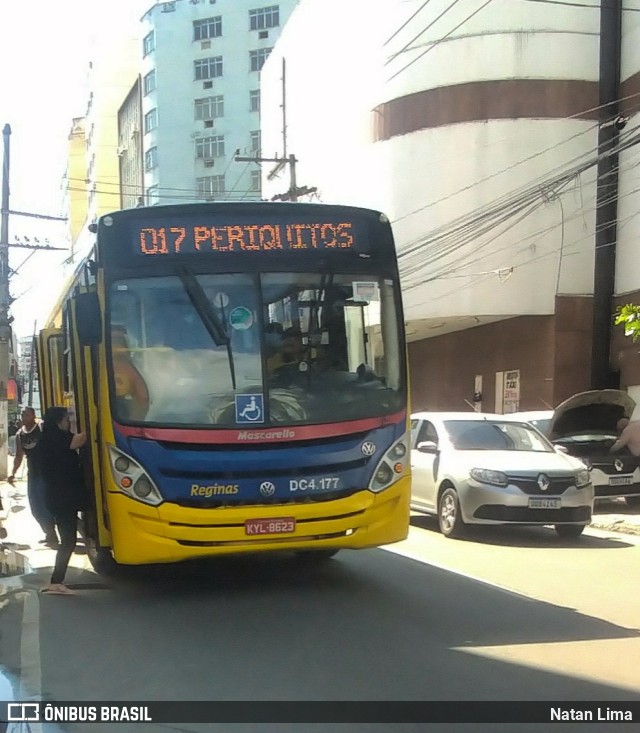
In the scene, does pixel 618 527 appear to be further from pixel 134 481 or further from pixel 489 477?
pixel 134 481

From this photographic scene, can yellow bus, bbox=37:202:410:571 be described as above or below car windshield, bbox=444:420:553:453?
above

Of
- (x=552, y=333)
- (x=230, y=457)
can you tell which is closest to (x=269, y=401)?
(x=230, y=457)

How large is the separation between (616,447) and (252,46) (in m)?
47.9

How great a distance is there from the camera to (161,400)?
7422 mm

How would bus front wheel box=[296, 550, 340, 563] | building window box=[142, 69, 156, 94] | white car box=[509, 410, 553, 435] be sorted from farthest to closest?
building window box=[142, 69, 156, 94] → white car box=[509, 410, 553, 435] → bus front wheel box=[296, 550, 340, 563]

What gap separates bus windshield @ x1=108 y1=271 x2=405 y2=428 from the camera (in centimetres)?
745

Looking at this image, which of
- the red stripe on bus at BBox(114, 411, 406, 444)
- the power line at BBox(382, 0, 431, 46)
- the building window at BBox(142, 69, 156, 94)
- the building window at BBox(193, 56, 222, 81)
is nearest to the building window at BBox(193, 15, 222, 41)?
the building window at BBox(193, 56, 222, 81)

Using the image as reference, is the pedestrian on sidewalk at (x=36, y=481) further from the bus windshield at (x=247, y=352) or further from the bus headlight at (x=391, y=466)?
the bus headlight at (x=391, y=466)

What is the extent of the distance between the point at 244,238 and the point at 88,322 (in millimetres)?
1472

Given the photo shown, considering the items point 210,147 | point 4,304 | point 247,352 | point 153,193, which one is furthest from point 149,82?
point 247,352

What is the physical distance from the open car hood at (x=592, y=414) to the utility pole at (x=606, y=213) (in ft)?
28.6

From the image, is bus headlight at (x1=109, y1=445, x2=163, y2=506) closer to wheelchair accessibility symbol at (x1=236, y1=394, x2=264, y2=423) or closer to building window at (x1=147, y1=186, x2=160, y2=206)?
wheelchair accessibility symbol at (x1=236, y1=394, x2=264, y2=423)

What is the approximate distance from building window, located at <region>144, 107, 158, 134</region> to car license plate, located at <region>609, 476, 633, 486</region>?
47.2 metres

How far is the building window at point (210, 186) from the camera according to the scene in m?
57.0
